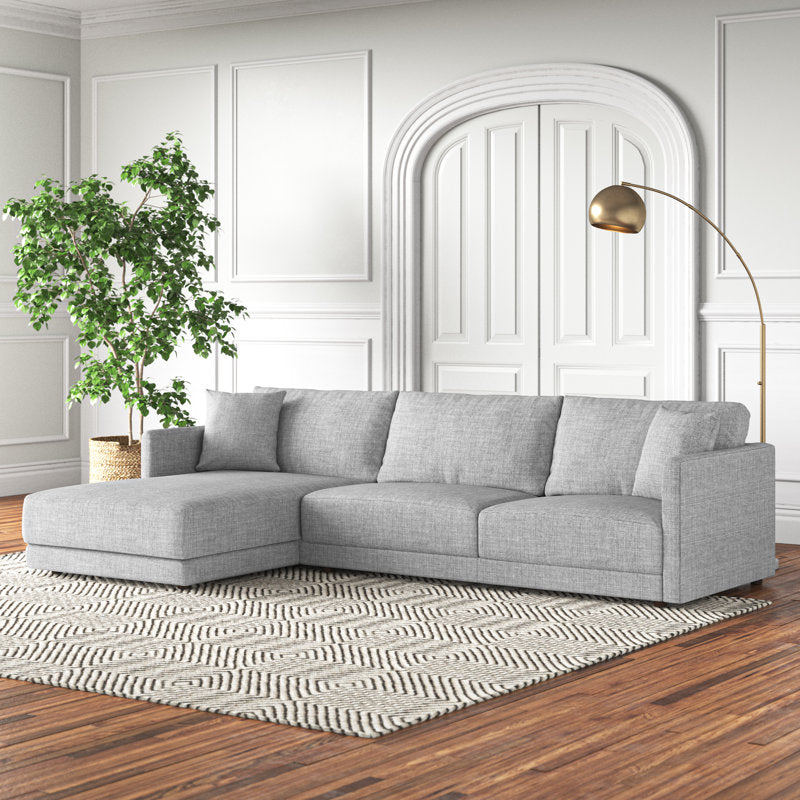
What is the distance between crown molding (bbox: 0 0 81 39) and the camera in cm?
782

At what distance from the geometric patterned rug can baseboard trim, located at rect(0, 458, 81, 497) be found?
2644 millimetres

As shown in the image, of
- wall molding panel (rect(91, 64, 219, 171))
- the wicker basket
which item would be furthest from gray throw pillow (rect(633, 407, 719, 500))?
wall molding panel (rect(91, 64, 219, 171))

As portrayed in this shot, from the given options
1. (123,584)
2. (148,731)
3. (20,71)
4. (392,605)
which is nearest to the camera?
(148,731)

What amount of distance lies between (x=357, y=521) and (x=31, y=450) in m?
3.53

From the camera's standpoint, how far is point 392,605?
4770mm

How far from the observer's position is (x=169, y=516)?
4941 mm

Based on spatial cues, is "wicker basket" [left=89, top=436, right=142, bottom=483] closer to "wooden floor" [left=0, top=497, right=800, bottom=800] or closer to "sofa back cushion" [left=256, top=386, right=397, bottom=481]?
"sofa back cushion" [left=256, top=386, right=397, bottom=481]

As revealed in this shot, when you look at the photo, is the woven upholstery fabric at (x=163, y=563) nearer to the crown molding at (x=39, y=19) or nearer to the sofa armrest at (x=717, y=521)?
the sofa armrest at (x=717, y=521)

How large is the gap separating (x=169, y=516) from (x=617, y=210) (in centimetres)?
209

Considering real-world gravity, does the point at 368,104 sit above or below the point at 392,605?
above

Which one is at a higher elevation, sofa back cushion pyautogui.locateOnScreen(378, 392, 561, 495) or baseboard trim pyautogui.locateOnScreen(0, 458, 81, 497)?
sofa back cushion pyautogui.locateOnScreen(378, 392, 561, 495)

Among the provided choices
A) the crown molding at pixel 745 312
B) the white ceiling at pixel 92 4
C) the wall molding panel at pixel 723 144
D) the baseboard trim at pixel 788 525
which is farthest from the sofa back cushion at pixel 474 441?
the white ceiling at pixel 92 4

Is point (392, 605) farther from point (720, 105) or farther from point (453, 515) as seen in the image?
point (720, 105)

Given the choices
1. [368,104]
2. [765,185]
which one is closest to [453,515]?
[765,185]
